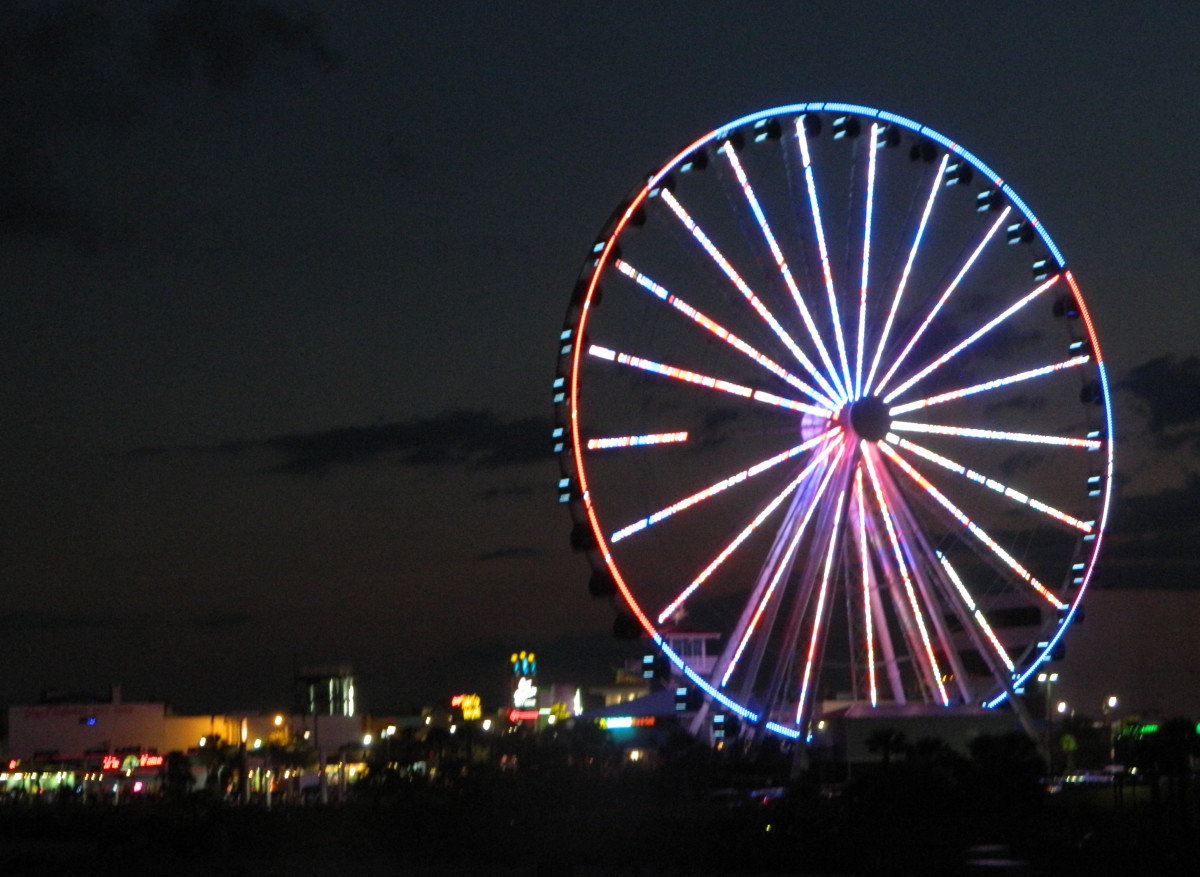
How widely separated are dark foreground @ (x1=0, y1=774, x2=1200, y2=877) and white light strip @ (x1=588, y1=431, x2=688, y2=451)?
790 centimetres

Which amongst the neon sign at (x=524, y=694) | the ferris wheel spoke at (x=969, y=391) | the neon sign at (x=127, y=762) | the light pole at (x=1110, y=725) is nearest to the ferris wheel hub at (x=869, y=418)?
the ferris wheel spoke at (x=969, y=391)

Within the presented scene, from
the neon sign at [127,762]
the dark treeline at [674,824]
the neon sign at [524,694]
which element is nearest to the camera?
the dark treeline at [674,824]

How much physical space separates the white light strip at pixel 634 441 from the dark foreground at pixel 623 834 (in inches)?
311

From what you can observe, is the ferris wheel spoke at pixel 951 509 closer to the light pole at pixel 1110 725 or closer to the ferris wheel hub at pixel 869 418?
the ferris wheel hub at pixel 869 418

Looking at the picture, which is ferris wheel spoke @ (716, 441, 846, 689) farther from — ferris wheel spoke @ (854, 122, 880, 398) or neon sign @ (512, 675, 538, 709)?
neon sign @ (512, 675, 538, 709)

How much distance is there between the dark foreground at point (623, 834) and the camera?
104ft

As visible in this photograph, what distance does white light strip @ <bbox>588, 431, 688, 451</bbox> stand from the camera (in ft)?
135

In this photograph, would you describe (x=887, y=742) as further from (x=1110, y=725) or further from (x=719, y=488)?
(x=1110, y=725)

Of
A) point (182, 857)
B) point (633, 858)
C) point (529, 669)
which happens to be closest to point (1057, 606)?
point (633, 858)

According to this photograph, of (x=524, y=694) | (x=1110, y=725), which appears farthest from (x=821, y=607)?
(x=524, y=694)

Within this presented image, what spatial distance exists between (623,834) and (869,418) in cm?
1171

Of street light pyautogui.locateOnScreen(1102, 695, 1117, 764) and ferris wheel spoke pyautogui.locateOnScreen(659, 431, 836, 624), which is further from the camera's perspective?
street light pyautogui.locateOnScreen(1102, 695, 1117, 764)

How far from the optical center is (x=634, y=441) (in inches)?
1625

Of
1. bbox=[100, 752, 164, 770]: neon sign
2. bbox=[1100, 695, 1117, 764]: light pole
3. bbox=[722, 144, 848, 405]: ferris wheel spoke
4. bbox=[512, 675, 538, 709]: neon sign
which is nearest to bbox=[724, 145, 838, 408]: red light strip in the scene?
bbox=[722, 144, 848, 405]: ferris wheel spoke
